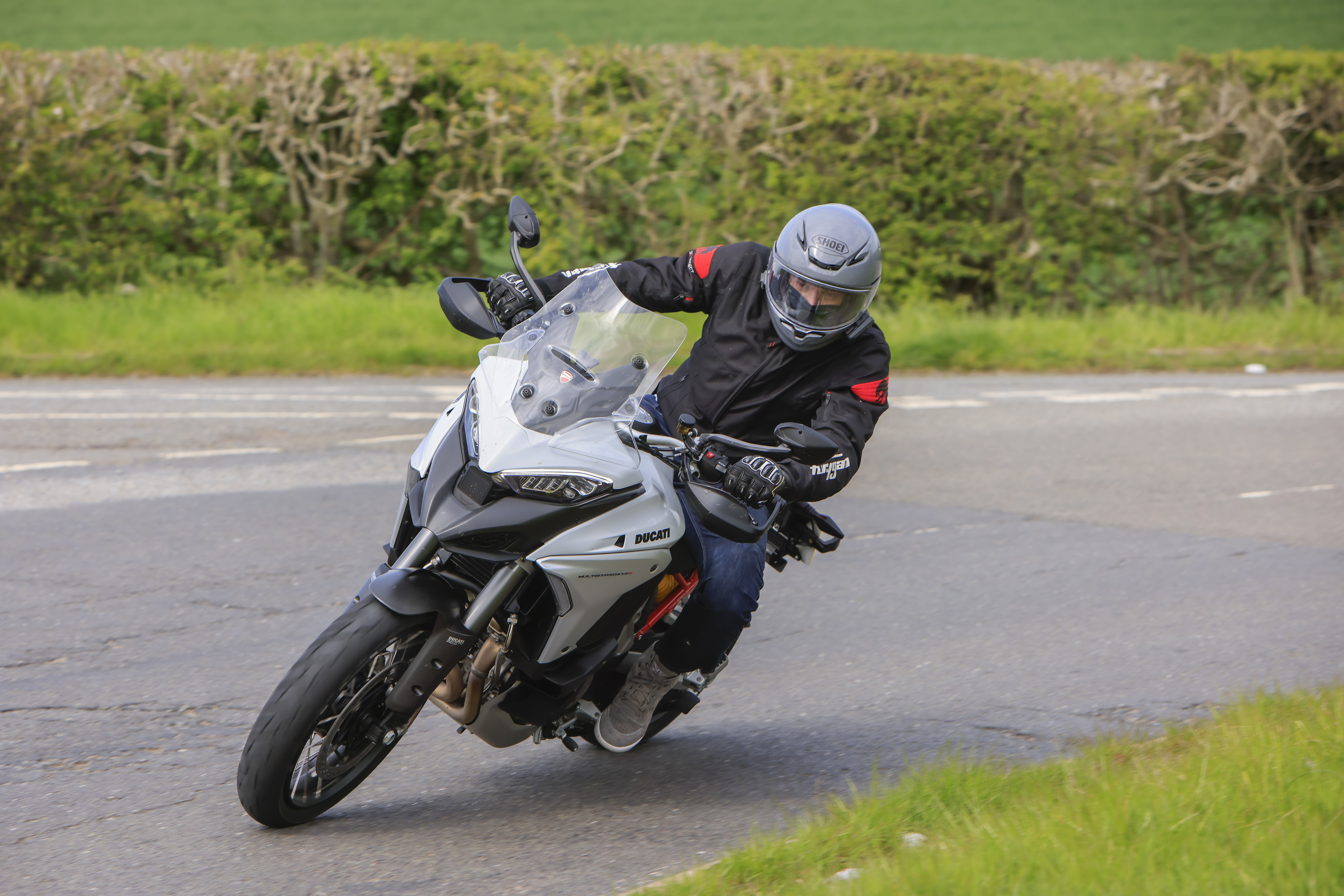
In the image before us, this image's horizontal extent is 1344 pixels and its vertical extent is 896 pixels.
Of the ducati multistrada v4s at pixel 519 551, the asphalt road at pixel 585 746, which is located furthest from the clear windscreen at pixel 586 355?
the asphalt road at pixel 585 746

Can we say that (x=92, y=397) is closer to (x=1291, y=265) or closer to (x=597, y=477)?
(x=597, y=477)

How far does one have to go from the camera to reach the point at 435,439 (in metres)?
3.62

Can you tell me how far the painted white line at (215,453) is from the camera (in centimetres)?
822

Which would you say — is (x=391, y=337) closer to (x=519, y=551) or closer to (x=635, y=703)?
(x=635, y=703)

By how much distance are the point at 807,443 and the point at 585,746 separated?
1720mm

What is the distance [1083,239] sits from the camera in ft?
48.1

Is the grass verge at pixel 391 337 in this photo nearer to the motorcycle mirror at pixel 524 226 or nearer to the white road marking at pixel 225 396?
the white road marking at pixel 225 396

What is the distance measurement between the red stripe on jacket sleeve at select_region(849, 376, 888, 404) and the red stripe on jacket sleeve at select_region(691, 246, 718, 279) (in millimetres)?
637

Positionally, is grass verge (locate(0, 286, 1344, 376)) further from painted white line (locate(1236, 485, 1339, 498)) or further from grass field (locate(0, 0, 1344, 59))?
grass field (locate(0, 0, 1344, 59))

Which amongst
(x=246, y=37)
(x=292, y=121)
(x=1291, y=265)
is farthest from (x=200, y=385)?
(x=246, y=37)

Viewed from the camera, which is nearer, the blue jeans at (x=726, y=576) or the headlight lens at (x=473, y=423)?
the headlight lens at (x=473, y=423)

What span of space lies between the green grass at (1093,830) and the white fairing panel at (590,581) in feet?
2.22

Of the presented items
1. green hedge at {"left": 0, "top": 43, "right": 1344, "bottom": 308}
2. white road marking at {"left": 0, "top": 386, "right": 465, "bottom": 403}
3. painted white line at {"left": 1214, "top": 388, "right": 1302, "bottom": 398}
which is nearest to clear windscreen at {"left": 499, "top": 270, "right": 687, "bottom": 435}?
white road marking at {"left": 0, "top": 386, "right": 465, "bottom": 403}

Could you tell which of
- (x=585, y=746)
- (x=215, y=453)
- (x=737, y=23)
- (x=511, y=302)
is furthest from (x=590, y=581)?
→ (x=737, y=23)
